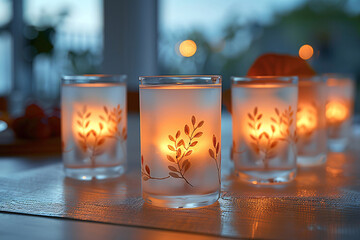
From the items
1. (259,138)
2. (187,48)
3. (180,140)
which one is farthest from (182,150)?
(187,48)

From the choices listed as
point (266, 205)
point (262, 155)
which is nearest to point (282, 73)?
point (262, 155)

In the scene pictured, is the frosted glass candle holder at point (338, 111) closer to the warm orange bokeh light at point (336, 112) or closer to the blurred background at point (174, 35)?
the warm orange bokeh light at point (336, 112)

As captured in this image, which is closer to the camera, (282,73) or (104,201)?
(104,201)

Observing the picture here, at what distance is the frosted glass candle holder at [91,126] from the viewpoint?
30.7 inches

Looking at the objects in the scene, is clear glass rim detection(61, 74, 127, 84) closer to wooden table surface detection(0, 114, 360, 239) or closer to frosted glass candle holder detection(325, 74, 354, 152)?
wooden table surface detection(0, 114, 360, 239)

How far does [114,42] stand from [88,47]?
1.54 m

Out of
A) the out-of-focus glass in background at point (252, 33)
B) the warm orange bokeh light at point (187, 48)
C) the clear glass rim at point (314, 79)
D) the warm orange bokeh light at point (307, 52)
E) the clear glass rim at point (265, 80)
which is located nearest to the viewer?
the clear glass rim at point (265, 80)

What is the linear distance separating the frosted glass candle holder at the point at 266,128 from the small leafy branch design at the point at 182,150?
0.18 meters

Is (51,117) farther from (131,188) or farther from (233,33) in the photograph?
(233,33)

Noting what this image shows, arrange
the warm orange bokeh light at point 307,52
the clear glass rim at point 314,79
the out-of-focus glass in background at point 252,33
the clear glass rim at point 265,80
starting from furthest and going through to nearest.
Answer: the out-of-focus glass in background at point 252,33 < the warm orange bokeh light at point 307,52 < the clear glass rim at point 314,79 < the clear glass rim at point 265,80

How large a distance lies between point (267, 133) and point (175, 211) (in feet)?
0.87

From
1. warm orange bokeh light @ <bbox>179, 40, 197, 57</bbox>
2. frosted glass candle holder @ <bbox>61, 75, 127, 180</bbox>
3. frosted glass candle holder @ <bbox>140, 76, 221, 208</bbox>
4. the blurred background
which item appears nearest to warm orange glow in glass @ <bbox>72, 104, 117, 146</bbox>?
frosted glass candle holder @ <bbox>61, 75, 127, 180</bbox>

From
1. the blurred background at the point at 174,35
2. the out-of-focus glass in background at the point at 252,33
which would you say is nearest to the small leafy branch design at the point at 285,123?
the blurred background at the point at 174,35

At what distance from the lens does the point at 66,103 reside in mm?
791
